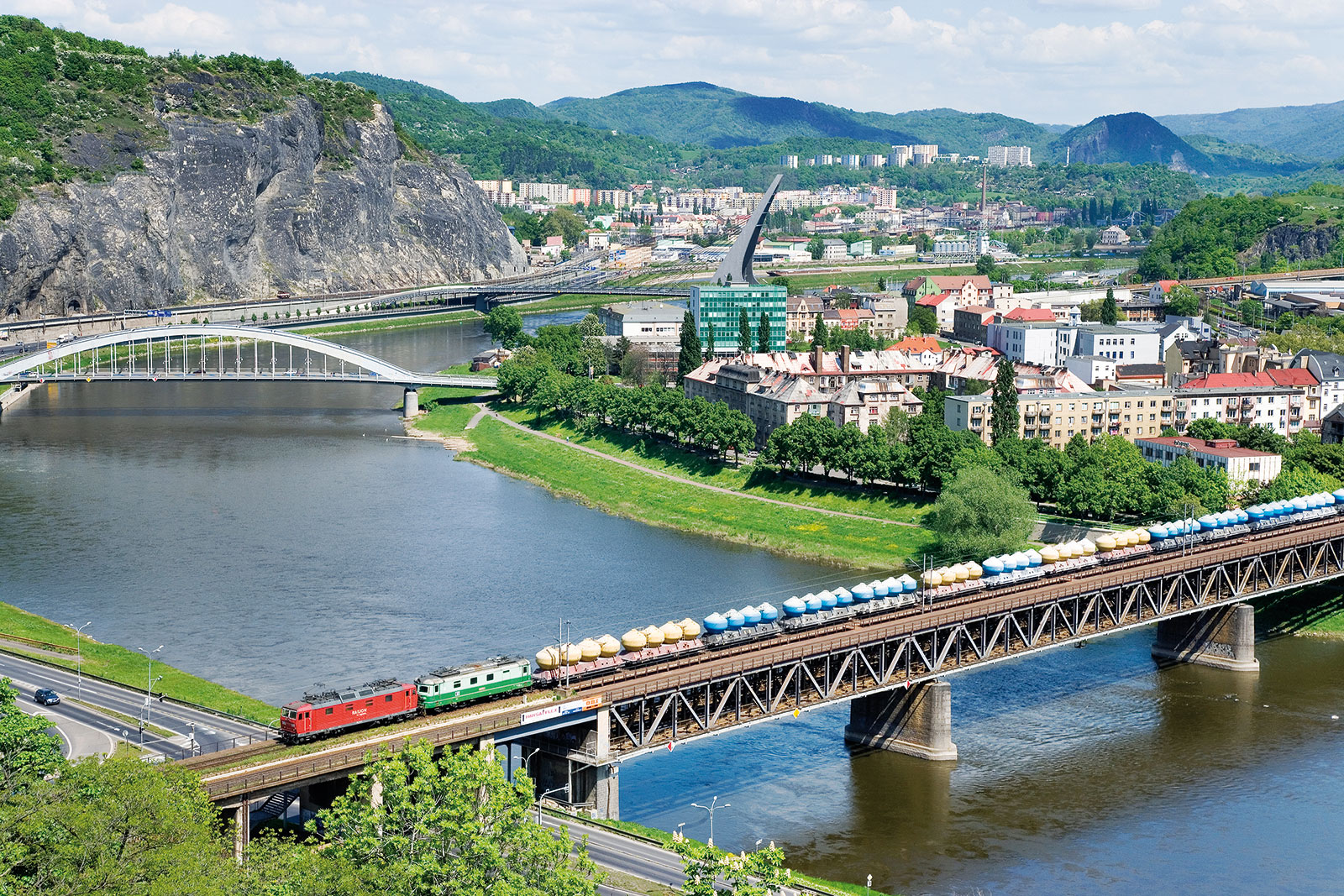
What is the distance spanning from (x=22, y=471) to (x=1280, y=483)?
80.3 meters

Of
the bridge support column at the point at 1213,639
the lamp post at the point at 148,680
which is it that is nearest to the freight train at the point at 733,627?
the bridge support column at the point at 1213,639

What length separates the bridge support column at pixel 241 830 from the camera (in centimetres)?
4416

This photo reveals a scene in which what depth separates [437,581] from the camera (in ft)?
271

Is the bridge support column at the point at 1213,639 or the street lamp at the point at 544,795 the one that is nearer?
the street lamp at the point at 544,795

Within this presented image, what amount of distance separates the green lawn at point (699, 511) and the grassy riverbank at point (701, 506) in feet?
0.17

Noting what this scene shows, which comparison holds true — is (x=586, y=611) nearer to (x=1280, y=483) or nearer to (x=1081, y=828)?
(x=1081, y=828)

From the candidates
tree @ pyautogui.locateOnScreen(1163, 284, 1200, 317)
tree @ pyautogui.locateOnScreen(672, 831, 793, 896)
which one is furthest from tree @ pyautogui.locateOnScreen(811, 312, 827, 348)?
tree @ pyautogui.locateOnScreen(672, 831, 793, 896)

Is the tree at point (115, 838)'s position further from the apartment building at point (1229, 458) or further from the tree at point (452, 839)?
the apartment building at point (1229, 458)

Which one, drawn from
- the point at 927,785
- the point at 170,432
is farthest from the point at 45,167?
the point at 927,785

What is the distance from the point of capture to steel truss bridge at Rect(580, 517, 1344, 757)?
5438 centimetres

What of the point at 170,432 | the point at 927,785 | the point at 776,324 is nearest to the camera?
the point at 927,785

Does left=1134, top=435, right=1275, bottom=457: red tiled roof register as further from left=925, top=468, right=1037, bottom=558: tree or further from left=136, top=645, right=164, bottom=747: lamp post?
left=136, top=645, right=164, bottom=747: lamp post

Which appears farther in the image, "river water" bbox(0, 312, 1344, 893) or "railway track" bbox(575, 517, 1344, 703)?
"railway track" bbox(575, 517, 1344, 703)

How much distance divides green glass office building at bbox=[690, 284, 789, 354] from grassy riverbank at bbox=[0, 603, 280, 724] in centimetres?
9212
